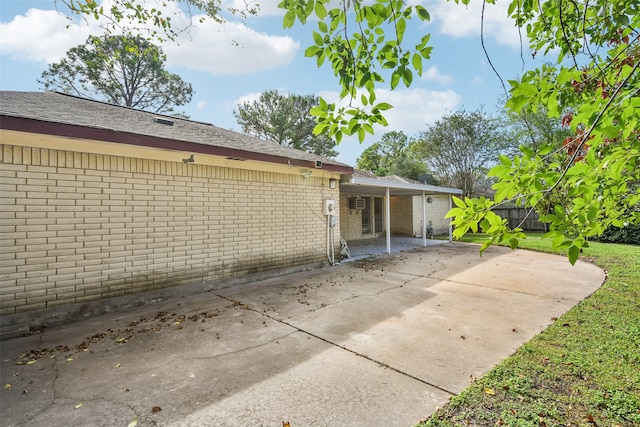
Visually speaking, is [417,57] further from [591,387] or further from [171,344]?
[171,344]

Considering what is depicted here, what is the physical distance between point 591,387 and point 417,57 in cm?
306

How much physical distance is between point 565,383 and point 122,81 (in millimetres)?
26572

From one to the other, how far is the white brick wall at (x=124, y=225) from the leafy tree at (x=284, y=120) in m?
20.5

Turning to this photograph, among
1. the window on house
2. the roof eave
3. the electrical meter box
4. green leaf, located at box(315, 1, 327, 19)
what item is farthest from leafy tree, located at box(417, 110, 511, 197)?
green leaf, located at box(315, 1, 327, 19)

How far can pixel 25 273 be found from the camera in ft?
13.2

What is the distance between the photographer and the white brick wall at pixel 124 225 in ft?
13.2

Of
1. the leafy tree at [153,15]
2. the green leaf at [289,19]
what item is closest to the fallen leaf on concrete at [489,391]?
the green leaf at [289,19]

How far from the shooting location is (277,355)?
324cm

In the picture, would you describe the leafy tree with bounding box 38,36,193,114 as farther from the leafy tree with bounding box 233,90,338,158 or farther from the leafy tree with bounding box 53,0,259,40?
the leafy tree with bounding box 53,0,259,40

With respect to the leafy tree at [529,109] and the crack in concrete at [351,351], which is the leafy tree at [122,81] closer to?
the crack in concrete at [351,351]

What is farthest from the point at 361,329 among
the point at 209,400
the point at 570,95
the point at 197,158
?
the point at 197,158

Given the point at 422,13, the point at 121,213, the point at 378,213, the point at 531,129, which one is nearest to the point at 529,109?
the point at 422,13

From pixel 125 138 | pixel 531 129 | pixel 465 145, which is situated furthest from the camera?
pixel 531 129

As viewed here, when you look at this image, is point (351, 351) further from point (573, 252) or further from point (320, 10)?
point (320, 10)
